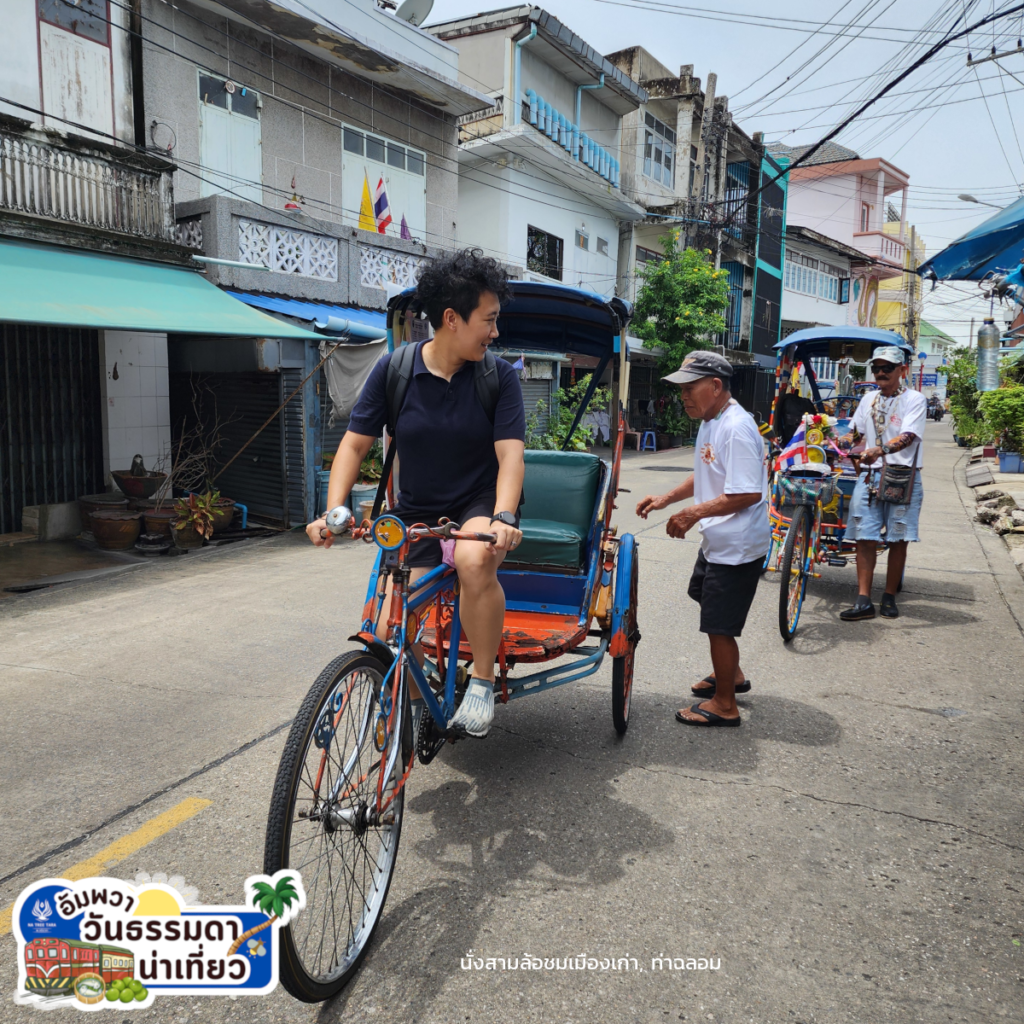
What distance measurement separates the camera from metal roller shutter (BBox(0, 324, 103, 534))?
32.0 feet

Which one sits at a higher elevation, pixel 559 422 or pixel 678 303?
pixel 678 303

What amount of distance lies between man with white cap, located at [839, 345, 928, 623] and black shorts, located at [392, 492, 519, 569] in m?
4.20

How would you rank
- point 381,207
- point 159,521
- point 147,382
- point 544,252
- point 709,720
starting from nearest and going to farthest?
point 709,720 → point 159,521 → point 147,382 → point 381,207 → point 544,252

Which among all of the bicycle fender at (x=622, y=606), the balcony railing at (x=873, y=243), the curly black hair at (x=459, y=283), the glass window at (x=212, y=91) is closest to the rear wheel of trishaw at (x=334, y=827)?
the curly black hair at (x=459, y=283)

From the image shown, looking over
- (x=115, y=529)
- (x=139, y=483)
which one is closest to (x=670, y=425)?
(x=139, y=483)

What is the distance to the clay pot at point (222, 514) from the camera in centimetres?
999

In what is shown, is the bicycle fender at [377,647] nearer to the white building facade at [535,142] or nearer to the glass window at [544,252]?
the white building facade at [535,142]

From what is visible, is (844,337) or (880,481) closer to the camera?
(880,481)

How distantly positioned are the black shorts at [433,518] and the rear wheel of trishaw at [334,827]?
595mm

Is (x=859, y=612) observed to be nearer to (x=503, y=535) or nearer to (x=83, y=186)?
(x=503, y=535)

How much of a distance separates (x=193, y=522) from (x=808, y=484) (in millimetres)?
6725

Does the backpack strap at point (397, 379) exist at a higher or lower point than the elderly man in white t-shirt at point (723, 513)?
higher

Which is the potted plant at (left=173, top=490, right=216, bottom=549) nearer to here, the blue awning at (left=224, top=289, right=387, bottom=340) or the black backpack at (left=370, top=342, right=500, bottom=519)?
the blue awning at (left=224, top=289, right=387, bottom=340)

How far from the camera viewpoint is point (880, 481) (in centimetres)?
647
